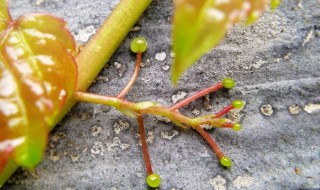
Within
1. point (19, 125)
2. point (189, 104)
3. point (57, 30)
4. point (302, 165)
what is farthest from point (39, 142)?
point (302, 165)

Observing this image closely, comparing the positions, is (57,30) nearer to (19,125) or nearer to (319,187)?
(19,125)

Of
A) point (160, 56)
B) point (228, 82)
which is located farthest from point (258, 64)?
point (160, 56)

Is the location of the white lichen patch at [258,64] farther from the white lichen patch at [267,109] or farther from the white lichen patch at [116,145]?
the white lichen patch at [116,145]

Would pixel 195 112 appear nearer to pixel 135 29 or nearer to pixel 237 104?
pixel 237 104

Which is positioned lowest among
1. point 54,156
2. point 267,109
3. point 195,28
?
point 54,156

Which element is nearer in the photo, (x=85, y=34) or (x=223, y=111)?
(x=223, y=111)
